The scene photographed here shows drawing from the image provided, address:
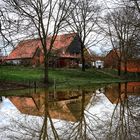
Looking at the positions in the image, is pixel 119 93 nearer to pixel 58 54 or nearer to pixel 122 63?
pixel 58 54

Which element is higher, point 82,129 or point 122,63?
point 122,63

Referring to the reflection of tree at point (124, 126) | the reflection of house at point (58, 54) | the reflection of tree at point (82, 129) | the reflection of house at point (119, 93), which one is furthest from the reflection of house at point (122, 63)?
the reflection of tree at point (82, 129)

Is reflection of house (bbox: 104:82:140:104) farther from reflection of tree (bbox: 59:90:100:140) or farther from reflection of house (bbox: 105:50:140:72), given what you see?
reflection of house (bbox: 105:50:140:72)

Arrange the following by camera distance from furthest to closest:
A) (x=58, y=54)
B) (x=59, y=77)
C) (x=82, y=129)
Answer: (x=58, y=54) < (x=59, y=77) < (x=82, y=129)

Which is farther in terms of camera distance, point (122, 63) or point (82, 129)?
point (122, 63)

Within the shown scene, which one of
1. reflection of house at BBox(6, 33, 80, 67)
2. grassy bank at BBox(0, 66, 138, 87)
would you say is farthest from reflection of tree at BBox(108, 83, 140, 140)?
reflection of house at BBox(6, 33, 80, 67)

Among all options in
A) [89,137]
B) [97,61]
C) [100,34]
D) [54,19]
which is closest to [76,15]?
[100,34]

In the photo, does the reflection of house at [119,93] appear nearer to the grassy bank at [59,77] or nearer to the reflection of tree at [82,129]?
the grassy bank at [59,77]

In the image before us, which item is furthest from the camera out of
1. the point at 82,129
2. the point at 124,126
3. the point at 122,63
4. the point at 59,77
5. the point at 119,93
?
the point at 122,63

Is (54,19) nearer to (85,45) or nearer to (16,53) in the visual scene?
(85,45)

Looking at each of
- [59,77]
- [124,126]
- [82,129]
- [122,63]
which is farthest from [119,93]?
[122,63]

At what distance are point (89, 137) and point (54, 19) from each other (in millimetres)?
33657

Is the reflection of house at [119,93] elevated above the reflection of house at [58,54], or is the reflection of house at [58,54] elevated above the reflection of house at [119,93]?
the reflection of house at [58,54]

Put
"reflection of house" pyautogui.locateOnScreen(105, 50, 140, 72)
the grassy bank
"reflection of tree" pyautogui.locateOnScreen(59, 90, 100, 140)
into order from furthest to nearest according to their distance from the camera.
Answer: "reflection of house" pyautogui.locateOnScreen(105, 50, 140, 72), the grassy bank, "reflection of tree" pyautogui.locateOnScreen(59, 90, 100, 140)
